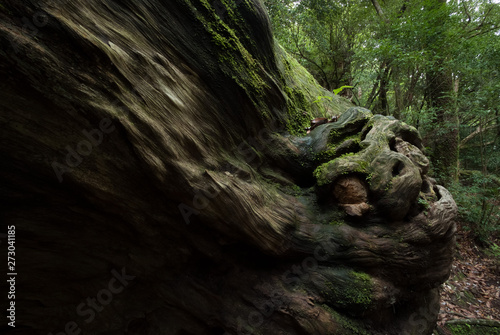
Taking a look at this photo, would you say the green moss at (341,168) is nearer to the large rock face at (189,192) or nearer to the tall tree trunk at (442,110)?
the large rock face at (189,192)

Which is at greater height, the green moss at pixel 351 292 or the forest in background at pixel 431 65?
the forest in background at pixel 431 65

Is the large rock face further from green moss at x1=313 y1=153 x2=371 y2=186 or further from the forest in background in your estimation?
the forest in background

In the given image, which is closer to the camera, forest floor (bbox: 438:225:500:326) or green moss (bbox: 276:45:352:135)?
green moss (bbox: 276:45:352:135)

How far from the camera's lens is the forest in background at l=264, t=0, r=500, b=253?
6.34m

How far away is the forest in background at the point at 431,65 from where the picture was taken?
6.34 m

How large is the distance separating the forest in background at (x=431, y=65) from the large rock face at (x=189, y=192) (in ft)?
8.23

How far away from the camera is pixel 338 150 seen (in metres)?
3.66

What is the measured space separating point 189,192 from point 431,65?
25.3 feet

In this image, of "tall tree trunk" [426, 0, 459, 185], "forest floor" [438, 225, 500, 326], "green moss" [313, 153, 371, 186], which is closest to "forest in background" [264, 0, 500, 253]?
"tall tree trunk" [426, 0, 459, 185]

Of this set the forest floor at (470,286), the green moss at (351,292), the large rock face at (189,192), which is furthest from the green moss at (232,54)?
the forest floor at (470,286)

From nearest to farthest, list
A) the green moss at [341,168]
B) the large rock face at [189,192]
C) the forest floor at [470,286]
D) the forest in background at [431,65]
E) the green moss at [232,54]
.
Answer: the large rock face at [189,192]
the green moss at [232,54]
the green moss at [341,168]
the forest floor at [470,286]
the forest in background at [431,65]

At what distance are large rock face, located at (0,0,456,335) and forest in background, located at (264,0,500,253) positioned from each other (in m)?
2.51

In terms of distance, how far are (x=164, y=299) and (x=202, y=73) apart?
2.92m

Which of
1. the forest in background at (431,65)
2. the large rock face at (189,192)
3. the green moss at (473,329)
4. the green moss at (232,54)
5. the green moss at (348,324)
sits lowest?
the green moss at (473,329)
